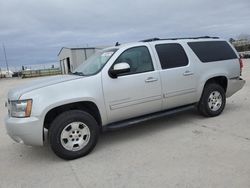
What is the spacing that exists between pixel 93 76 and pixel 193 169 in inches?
87.1

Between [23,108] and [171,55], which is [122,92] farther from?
[23,108]

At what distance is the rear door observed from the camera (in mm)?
5235

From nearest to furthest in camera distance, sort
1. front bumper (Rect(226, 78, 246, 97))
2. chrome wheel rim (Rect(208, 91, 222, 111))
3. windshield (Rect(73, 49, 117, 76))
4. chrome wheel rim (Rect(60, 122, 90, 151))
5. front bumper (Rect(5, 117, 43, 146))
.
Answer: front bumper (Rect(5, 117, 43, 146))
chrome wheel rim (Rect(60, 122, 90, 151))
windshield (Rect(73, 49, 117, 76))
chrome wheel rim (Rect(208, 91, 222, 111))
front bumper (Rect(226, 78, 246, 97))

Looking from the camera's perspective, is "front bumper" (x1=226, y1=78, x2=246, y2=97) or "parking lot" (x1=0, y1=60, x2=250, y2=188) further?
"front bumper" (x1=226, y1=78, x2=246, y2=97)

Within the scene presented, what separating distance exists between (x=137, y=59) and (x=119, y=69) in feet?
2.21

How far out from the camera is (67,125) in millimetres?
4223

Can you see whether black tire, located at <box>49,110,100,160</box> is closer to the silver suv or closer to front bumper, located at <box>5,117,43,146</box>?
the silver suv

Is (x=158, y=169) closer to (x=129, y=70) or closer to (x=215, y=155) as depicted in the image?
(x=215, y=155)

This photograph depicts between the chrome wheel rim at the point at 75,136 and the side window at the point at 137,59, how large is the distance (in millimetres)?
1358

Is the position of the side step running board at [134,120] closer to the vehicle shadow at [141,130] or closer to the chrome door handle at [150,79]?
the vehicle shadow at [141,130]

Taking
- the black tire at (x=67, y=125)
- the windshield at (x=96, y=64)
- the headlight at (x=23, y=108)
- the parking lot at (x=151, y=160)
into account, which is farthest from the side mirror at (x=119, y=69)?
the headlight at (x=23, y=108)

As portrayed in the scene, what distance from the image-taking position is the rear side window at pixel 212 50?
5.89 meters

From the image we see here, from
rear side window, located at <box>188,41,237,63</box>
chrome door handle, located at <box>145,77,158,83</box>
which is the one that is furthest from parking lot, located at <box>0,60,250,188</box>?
rear side window, located at <box>188,41,237,63</box>

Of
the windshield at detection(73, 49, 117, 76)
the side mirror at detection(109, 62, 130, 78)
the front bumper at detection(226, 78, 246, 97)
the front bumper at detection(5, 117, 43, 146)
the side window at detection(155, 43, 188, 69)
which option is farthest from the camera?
the front bumper at detection(226, 78, 246, 97)
